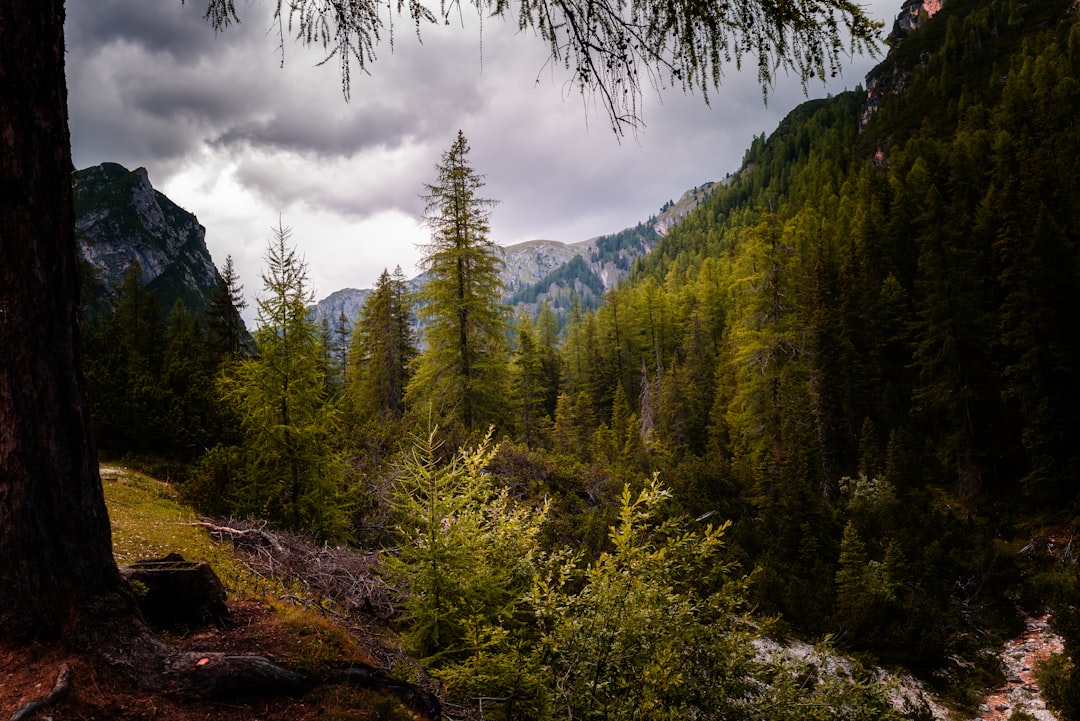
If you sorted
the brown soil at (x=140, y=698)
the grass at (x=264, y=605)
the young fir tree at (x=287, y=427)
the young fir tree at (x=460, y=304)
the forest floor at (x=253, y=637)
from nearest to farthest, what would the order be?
the brown soil at (x=140, y=698)
the forest floor at (x=253, y=637)
the grass at (x=264, y=605)
the young fir tree at (x=287, y=427)
the young fir tree at (x=460, y=304)

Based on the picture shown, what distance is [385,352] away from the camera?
96.8ft

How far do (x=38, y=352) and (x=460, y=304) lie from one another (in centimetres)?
1547

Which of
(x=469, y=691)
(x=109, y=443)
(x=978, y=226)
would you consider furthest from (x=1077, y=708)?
(x=978, y=226)

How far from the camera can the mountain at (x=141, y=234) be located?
12812 cm

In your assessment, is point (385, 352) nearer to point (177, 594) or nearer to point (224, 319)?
point (224, 319)

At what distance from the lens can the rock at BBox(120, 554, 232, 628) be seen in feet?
12.1

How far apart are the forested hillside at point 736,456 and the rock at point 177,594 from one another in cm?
168

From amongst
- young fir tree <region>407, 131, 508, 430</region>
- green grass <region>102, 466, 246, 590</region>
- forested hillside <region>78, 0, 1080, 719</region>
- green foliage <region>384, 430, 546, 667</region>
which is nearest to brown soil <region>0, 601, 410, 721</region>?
forested hillside <region>78, 0, 1080, 719</region>

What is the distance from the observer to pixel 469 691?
4137 millimetres

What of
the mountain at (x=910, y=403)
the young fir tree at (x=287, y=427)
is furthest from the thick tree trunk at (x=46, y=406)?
the young fir tree at (x=287, y=427)

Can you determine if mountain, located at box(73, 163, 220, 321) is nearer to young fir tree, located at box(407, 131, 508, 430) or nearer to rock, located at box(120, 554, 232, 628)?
young fir tree, located at box(407, 131, 508, 430)

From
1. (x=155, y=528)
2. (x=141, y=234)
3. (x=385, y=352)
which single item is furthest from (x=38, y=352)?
(x=141, y=234)

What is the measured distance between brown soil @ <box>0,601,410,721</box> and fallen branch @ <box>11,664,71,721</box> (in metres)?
0.02

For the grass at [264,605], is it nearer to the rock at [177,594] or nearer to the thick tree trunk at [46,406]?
the rock at [177,594]
